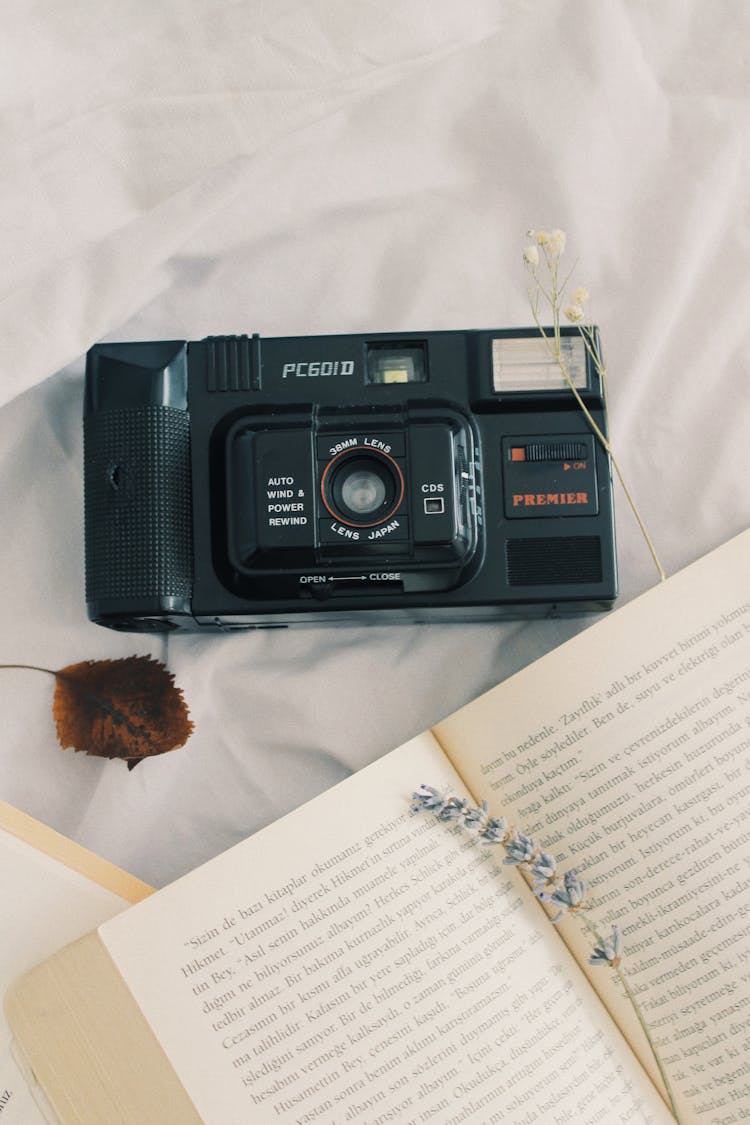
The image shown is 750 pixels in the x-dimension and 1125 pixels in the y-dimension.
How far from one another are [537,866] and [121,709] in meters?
0.30

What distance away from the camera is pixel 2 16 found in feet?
2.10

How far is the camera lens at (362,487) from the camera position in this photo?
0.62 m

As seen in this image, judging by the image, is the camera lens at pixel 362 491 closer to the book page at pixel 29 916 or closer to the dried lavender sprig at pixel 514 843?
the dried lavender sprig at pixel 514 843

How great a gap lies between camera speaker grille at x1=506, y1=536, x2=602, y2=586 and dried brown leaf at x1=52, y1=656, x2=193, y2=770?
0.24 metres

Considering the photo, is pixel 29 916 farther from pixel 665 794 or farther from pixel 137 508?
pixel 665 794

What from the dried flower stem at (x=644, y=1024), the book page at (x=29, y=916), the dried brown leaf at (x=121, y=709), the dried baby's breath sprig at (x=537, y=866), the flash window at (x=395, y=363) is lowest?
the dried flower stem at (x=644, y=1024)

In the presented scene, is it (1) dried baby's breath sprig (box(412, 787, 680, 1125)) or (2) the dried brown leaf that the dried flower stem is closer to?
(1) dried baby's breath sprig (box(412, 787, 680, 1125))

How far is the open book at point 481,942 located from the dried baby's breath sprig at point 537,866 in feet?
0.04

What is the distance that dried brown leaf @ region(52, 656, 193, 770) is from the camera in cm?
71

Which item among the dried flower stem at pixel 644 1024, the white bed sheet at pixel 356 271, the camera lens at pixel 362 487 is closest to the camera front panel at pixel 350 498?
the camera lens at pixel 362 487

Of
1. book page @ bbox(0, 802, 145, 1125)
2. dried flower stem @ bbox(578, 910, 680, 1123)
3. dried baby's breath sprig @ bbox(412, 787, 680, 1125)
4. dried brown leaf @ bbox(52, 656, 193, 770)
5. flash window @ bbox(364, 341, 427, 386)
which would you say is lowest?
dried flower stem @ bbox(578, 910, 680, 1123)

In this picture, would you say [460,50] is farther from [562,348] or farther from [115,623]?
[115,623]

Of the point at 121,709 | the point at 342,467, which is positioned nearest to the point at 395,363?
the point at 342,467

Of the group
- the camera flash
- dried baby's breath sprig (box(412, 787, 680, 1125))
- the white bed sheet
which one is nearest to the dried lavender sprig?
dried baby's breath sprig (box(412, 787, 680, 1125))
